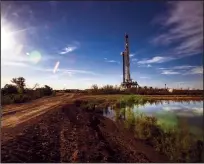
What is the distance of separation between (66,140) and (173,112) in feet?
7.14

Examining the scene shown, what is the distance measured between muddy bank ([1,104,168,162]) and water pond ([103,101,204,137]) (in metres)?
0.58

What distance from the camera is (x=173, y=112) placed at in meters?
5.05

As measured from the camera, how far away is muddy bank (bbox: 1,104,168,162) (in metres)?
3.87

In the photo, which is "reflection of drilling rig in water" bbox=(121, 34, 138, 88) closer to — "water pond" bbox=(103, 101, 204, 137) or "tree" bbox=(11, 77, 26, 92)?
"water pond" bbox=(103, 101, 204, 137)

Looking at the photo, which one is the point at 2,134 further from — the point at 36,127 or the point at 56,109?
the point at 56,109

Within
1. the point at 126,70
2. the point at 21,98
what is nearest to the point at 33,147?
the point at 126,70

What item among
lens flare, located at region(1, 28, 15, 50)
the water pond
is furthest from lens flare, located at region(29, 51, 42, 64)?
the water pond

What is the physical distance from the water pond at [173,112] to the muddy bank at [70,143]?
578 mm

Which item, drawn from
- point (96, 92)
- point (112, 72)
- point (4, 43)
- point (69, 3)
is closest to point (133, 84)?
point (112, 72)

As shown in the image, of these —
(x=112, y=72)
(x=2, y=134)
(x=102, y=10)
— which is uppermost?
(x=102, y=10)

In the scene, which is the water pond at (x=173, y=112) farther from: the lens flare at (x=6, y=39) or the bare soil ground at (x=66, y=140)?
the lens flare at (x=6, y=39)

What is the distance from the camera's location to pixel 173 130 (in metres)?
4.55

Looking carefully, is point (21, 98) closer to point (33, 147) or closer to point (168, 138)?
point (33, 147)

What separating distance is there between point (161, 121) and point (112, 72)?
141cm
